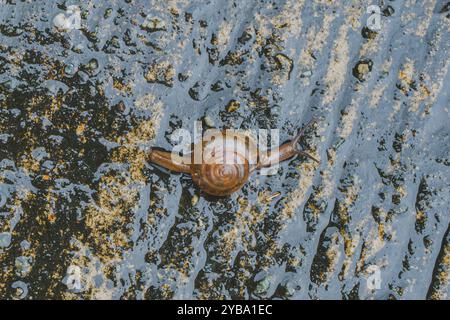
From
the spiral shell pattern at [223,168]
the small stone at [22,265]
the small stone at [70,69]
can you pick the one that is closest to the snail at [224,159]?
the spiral shell pattern at [223,168]

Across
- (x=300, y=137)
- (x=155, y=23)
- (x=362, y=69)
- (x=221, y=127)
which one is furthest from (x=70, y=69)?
(x=362, y=69)

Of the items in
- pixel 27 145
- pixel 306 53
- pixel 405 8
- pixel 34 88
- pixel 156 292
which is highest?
pixel 405 8

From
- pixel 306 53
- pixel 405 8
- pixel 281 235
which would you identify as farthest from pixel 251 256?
pixel 405 8

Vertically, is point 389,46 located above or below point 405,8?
below

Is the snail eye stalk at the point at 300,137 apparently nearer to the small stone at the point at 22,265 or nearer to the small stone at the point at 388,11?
the small stone at the point at 388,11

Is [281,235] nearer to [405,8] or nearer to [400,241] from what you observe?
[400,241]

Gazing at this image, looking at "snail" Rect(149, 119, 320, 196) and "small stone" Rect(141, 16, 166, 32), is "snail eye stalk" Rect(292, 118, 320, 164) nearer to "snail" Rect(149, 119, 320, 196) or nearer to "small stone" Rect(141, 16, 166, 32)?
"snail" Rect(149, 119, 320, 196)

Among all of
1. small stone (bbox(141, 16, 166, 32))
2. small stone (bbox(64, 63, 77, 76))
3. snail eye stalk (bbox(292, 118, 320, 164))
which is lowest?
snail eye stalk (bbox(292, 118, 320, 164))

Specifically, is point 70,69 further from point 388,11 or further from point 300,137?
point 388,11

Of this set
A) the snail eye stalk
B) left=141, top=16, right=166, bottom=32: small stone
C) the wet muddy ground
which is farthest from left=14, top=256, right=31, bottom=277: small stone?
the snail eye stalk
